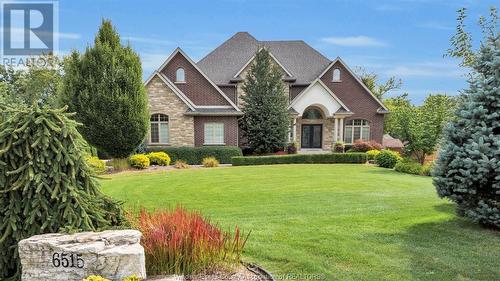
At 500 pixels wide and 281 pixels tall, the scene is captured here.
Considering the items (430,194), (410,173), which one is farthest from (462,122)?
(410,173)

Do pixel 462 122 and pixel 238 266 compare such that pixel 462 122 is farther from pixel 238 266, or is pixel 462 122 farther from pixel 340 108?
pixel 340 108

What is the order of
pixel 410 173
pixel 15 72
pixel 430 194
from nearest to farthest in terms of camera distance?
1. pixel 430 194
2. pixel 410 173
3. pixel 15 72

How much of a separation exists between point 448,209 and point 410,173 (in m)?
9.46

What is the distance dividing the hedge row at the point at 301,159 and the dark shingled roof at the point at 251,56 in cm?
984

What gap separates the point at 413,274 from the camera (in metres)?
4.69

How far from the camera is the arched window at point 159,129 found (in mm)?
24392

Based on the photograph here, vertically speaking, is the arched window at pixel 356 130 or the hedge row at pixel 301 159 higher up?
the arched window at pixel 356 130

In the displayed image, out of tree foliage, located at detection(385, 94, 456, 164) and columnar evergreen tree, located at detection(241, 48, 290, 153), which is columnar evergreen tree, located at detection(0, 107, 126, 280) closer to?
tree foliage, located at detection(385, 94, 456, 164)

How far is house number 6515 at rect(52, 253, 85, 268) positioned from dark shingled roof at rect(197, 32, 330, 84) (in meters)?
26.1

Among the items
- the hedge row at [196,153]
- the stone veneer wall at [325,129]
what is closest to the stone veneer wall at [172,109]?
the hedge row at [196,153]

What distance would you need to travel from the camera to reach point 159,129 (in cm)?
2448

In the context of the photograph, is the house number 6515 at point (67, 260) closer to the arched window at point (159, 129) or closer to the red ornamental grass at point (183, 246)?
the red ornamental grass at point (183, 246)

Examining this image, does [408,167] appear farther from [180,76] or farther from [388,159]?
[180,76]

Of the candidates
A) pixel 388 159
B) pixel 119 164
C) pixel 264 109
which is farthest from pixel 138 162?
pixel 388 159
